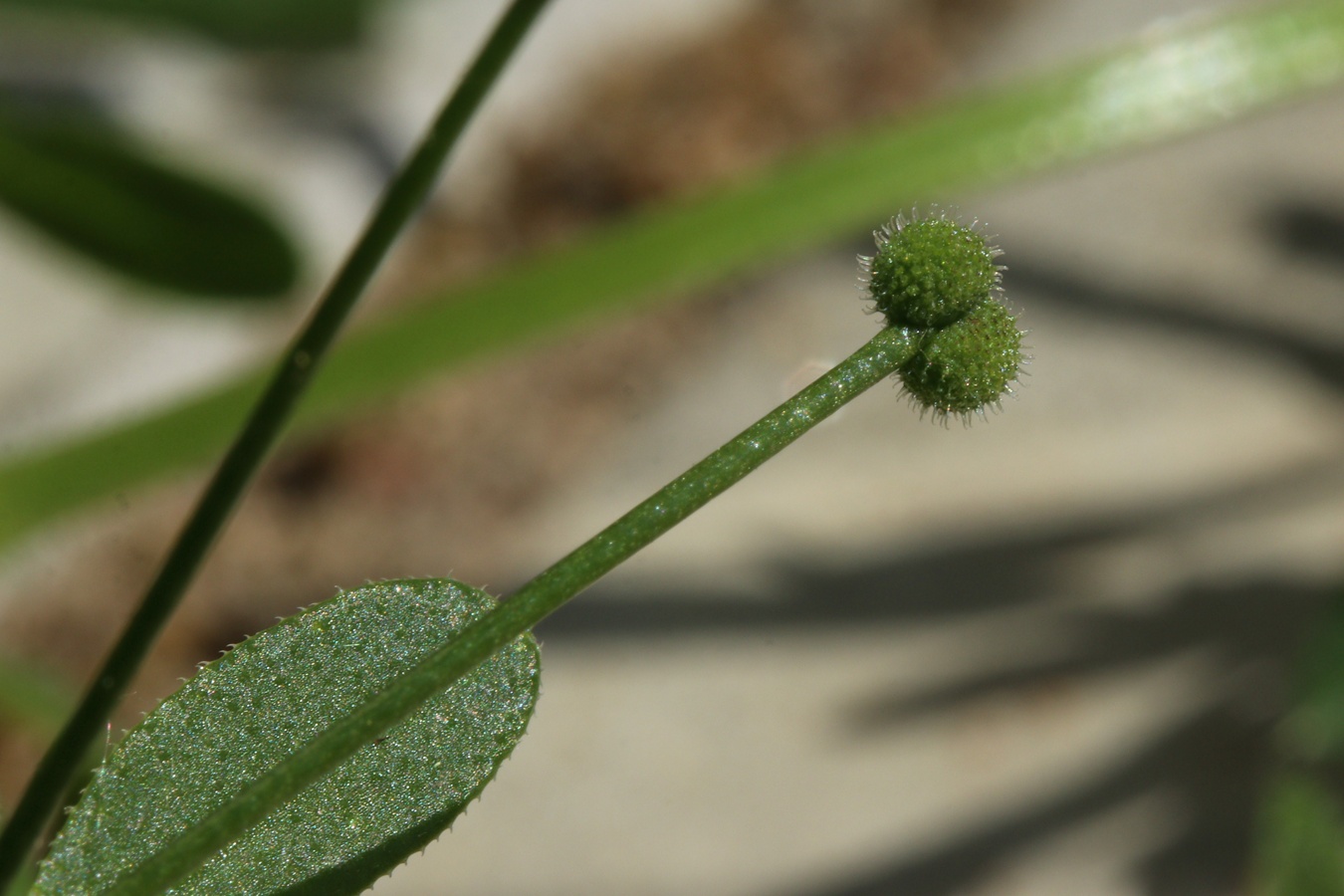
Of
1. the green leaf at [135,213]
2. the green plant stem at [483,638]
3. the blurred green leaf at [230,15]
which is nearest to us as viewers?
the green plant stem at [483,638]

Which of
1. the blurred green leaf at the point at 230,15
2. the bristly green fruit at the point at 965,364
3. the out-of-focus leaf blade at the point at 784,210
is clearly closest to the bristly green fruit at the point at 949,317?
the bristly green fruit at the point at 965,364

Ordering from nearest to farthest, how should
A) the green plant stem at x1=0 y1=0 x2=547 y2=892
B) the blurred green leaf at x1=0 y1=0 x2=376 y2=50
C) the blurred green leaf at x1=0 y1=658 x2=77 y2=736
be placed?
the green plant stem at x1=0 y1=0 x2=547 y2=892, the blurred green leaf at x1=0 y1=658 x2=77 y2=736, the blurred green leaf at x1=0 y1=0 x2=376 y2=50

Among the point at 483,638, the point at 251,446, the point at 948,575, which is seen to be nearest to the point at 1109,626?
the point at 948,575

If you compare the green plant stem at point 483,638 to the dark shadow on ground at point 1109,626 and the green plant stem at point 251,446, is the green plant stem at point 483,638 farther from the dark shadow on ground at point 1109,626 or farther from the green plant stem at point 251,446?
the dark shadow on ground at point 1109,626

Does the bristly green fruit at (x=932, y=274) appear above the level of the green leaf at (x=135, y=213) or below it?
below

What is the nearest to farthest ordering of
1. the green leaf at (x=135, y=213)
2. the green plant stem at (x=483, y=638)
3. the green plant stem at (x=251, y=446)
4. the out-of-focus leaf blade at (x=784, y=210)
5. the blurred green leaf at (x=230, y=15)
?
the green plant stem at (x=483, y=638) → the green plant stem at (x=251, y=446) → the out-of-focus leaf blade at (x=784, y=210) → the green leaf at (x=135, y=213) → the blurred green leaf at (x=230, y=15)

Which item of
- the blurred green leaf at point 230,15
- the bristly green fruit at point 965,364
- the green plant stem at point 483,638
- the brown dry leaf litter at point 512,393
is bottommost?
the green plant stem at point 483,638

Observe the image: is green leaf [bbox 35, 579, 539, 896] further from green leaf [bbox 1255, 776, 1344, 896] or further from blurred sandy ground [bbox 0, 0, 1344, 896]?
blurred sandy ground [bbox 0, 0, 1344, 896]

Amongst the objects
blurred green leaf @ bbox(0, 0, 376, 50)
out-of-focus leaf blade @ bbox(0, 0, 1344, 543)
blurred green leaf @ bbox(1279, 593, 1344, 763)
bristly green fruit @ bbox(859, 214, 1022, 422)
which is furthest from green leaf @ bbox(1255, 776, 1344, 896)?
blurred green leaf @ bbox(0, 0, 376, 50)
